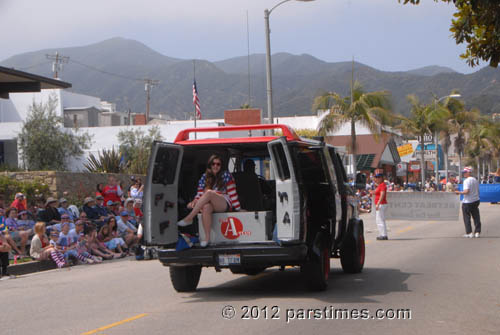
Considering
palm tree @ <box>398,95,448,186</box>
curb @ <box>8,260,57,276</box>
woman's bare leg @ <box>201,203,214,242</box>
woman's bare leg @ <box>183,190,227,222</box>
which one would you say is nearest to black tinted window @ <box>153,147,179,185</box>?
woman's bare leg @ <box>183,190,227,222</box>

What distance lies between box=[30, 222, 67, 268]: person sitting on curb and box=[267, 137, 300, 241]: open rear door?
7.79 meters

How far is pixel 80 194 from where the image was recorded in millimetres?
22797

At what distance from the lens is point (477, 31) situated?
9.18m

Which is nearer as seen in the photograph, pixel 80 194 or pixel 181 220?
pixel 181 220

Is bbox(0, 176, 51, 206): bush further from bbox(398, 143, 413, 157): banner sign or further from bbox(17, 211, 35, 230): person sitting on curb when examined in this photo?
bbox(398, 143, 413, 157): banner sign

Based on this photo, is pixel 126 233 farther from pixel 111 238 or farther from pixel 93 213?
pixel 93 213

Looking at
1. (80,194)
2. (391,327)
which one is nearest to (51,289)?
(391,327)

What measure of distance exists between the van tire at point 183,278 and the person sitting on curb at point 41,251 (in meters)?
5.97

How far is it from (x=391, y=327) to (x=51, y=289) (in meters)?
6.36

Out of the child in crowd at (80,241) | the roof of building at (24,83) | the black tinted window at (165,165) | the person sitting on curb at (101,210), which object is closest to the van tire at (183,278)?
the black tinted window at (165,165)

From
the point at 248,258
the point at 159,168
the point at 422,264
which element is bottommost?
the point at 422,264

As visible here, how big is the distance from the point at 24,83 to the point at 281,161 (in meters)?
12.7

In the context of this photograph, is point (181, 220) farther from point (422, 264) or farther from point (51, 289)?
point (422, 264)

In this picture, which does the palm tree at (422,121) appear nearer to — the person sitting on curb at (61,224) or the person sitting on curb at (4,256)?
the person sitting on curb at (61,224)
